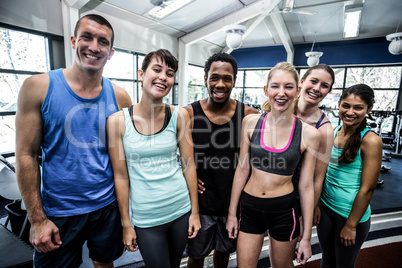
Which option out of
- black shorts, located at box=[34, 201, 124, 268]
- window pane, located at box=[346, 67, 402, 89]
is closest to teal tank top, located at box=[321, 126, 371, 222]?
black shorts, located at box=[34, 201, 124, 268]

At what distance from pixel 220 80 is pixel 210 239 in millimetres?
1187

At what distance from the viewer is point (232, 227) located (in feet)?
4.75

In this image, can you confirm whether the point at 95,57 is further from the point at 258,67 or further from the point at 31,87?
the point at 258,67

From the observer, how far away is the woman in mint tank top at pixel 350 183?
136 cm

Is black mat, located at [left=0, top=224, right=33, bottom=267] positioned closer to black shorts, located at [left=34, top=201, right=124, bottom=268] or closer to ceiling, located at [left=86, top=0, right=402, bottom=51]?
black shorts, located at [left=34, top=201, right=124, bottom=268]

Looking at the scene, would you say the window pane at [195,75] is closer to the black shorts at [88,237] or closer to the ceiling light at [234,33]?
the ceiling light at [234,33]

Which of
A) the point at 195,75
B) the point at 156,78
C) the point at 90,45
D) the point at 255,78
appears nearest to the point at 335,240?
the point at 156,78

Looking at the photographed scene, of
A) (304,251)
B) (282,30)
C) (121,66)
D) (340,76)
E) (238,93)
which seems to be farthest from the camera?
(238,93)

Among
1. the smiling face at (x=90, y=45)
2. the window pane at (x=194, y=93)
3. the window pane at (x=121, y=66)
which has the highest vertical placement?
the window pane at (x=121, y=66)

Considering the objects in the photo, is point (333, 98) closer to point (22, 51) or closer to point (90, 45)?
point (90, 45)

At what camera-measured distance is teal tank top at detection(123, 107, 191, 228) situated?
1187 millimetres

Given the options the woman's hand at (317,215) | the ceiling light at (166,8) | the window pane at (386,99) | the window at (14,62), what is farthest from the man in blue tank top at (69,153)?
the window pane at (386,99)

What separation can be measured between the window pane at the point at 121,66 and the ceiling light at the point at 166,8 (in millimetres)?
1456

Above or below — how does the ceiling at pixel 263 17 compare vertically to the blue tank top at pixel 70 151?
above
